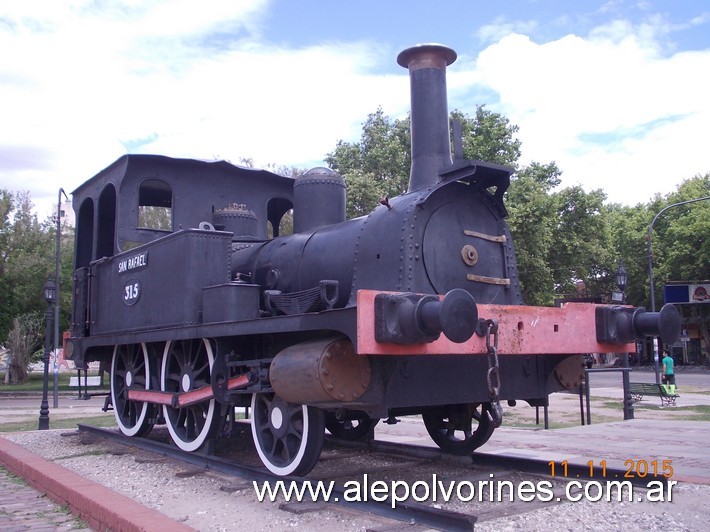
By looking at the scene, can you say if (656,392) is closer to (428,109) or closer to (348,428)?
(348,428)

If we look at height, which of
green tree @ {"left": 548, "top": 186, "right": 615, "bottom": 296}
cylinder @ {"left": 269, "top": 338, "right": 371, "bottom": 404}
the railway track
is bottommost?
the railway track

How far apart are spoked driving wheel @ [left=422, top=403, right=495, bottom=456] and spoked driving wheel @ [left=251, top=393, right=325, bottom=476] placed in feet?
5.73

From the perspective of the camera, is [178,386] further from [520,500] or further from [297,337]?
[520,500]

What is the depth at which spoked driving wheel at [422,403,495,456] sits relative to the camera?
6711mm

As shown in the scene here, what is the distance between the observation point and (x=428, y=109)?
6.06 metres

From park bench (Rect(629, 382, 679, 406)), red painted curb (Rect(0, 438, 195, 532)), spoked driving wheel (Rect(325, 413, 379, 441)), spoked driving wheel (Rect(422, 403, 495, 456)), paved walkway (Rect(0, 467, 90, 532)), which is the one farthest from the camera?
park bench (Rect(629, 382, 679, 406))

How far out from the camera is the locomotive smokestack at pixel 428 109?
5969 millimetres

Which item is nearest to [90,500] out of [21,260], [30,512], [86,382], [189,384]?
[30,512]

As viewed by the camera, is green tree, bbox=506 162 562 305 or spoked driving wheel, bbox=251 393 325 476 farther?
green tree, bbox=506 162 562 305

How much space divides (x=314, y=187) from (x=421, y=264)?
84.5 inches

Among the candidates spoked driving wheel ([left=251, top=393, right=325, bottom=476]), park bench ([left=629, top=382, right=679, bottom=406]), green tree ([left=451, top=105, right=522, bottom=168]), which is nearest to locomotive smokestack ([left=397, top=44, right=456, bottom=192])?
spoked driving wheel ([left=251, top=393, right=325, bottom=476])

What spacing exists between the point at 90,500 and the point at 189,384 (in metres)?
2.16

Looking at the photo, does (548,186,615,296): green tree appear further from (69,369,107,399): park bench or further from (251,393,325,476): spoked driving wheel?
(251,393,325,476): spoked driving wheel

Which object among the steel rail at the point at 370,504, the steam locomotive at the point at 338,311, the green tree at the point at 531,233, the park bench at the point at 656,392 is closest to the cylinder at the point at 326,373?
the steam locomotive at the point at 338,311
